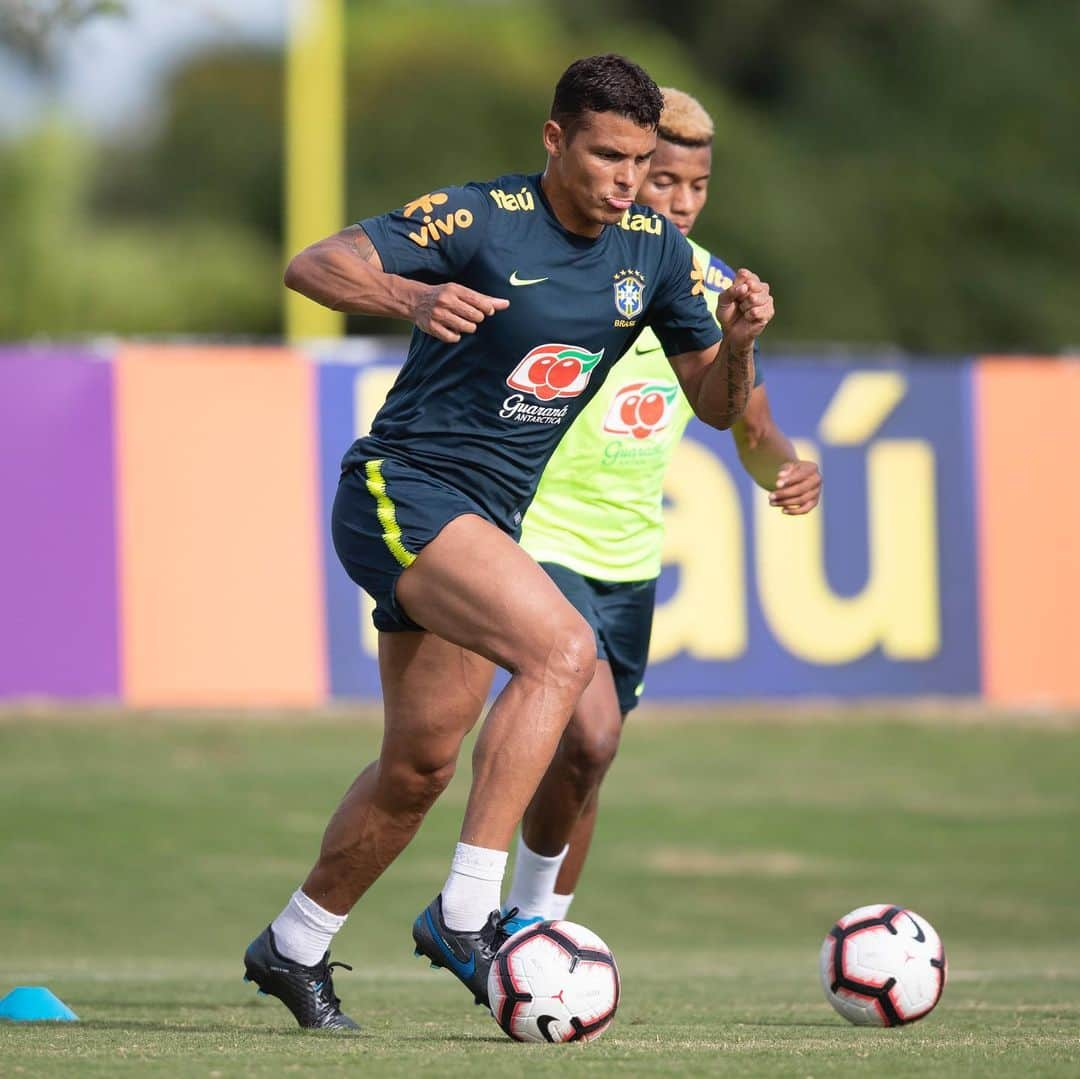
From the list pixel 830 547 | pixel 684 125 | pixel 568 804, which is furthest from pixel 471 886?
pixel 830 547

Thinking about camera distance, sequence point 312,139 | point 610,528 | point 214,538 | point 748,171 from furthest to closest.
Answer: point 748,171 → point 312,139 → point 214,538 → point 610,528

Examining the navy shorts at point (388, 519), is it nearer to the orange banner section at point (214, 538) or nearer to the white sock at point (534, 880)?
the white sock at point (534, 880)

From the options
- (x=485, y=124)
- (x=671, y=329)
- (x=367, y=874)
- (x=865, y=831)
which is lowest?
(x=865, y=831)

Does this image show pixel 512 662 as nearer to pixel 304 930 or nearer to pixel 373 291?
pixel 373 291

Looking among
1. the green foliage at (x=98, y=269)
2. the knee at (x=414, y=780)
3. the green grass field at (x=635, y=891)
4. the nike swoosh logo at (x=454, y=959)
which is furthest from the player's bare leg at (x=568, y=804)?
the green foliage at (x=98, y=269)

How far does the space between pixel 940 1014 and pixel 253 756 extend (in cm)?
915

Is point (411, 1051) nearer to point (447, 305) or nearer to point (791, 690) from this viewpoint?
point (447, 305)

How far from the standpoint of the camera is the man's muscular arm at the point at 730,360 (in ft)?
21.7

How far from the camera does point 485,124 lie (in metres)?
37.5

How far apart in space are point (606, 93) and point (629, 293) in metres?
0.59

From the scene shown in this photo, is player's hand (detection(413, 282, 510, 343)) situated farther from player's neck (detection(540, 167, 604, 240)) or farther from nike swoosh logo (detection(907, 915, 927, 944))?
nike swoosh logo (detection(907, 915, 927, 944))

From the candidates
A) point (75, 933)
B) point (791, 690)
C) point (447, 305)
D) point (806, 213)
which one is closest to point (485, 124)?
point (806, 213)

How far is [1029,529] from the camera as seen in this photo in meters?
16.6

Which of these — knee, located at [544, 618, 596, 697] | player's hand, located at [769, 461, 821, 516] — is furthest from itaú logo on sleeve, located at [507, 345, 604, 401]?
player's hand, located at [769, 461, 821, 516]
